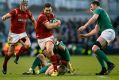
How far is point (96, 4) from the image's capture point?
55.0 feet

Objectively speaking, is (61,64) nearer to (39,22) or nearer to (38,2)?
(39,22)

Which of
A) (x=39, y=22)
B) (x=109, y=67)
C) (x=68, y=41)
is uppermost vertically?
(x=39, y=22)

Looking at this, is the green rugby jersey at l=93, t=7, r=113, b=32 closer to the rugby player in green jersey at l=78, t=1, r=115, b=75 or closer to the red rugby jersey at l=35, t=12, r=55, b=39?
the rugby player in green jersey at l=78, t=1, r=115, b=75

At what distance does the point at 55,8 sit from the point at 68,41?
4004 mm

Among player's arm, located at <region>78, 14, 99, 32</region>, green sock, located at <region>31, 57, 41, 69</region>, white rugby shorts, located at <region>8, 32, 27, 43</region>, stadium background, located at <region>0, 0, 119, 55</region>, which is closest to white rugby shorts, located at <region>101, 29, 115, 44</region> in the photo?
player's arm, located at <region>78, 14, 99, 32</region>

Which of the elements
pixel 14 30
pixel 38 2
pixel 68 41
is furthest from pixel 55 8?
pixel 14 30

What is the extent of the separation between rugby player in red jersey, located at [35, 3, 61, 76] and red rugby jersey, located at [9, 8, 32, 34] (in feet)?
4.53

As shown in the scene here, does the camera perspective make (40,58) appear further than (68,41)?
No

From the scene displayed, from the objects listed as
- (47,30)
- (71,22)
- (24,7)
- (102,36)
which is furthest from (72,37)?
(102,36)

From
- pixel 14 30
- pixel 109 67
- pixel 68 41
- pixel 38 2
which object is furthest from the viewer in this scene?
pixel 38 2

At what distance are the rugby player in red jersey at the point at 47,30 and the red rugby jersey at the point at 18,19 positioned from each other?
138 centimetres

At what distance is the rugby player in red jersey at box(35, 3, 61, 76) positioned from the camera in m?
16.2

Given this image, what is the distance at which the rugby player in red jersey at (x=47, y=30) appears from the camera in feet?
53.2

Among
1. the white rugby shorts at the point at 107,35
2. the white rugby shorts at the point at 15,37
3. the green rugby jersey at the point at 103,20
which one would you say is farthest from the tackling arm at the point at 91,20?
the white rugby shorts at the point at 15,37
